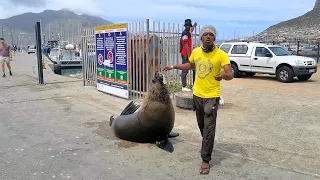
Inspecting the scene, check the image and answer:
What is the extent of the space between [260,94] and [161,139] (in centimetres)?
613

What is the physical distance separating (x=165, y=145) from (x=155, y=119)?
475mm

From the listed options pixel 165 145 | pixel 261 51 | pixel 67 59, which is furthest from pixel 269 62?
pixel 67 59

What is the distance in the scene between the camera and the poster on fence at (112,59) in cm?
956

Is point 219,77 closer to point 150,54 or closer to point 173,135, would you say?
point 173,135

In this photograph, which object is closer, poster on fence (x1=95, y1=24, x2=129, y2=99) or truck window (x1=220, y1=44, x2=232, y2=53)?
poster on fence (x1=95, y1=24, x2=129, y2=99)

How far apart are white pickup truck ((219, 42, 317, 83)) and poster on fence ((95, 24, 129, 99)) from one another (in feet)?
25.4

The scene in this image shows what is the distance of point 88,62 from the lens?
476 inches

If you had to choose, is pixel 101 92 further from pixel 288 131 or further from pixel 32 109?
pixel 288 131

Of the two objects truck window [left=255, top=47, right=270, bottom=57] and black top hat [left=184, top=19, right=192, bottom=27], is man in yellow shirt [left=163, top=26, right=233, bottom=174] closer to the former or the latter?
black top hat [left=184, top=19, right=192, bottom=27]

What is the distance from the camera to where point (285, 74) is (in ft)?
46.5

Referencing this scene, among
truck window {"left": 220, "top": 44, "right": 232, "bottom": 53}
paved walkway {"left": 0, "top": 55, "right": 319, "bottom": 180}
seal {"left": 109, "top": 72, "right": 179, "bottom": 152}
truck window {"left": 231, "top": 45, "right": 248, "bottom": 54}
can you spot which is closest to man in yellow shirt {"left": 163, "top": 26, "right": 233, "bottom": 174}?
paved walkway {"left": 0, "top": 55, "right": 319, "bottom": 180}

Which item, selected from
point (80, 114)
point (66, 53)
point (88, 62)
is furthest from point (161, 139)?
point (66, 53)

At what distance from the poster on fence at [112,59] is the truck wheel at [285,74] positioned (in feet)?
25.7

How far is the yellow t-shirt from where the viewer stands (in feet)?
14.5
